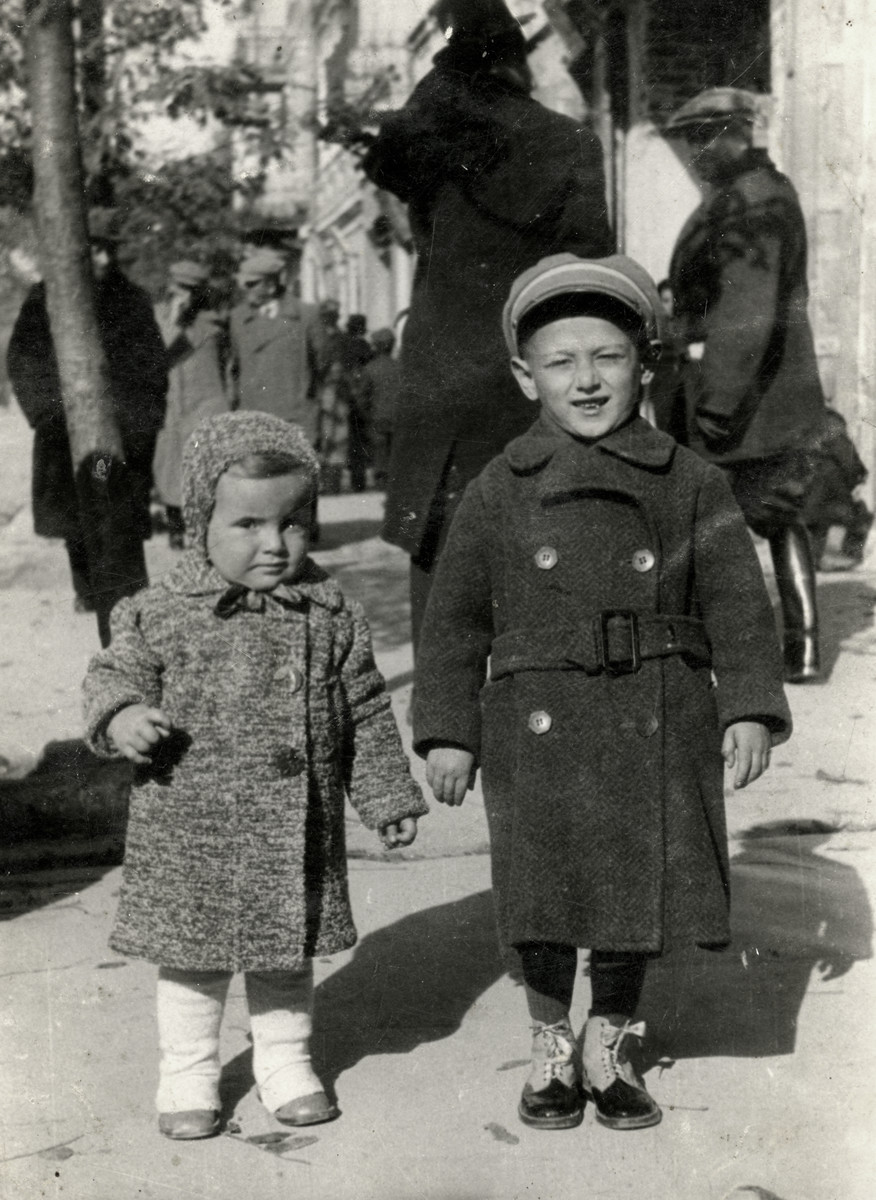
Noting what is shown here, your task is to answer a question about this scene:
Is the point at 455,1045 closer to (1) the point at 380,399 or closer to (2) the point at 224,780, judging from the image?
(2) the point at 224,780

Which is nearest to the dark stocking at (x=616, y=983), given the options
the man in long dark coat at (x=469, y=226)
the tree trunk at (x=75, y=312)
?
the man in long dark coat at (x=469, y=226)

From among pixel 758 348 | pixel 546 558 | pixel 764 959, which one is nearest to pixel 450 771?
pixel 546 558

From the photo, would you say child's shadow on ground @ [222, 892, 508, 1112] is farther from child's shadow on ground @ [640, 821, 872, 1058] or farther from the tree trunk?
the tree trunk

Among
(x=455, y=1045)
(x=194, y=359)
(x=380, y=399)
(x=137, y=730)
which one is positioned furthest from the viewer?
(x=380, y=399)

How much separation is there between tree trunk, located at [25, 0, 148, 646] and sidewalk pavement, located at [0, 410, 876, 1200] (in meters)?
0.65

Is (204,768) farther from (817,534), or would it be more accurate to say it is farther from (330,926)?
(817,534)

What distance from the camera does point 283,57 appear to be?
1133 centimetres

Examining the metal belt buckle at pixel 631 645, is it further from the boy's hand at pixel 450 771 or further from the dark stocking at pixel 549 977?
the dark stocking at pixel 549 977

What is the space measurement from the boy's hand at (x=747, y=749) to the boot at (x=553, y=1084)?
1.89 feet

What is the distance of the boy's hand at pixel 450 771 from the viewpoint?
2.95 m

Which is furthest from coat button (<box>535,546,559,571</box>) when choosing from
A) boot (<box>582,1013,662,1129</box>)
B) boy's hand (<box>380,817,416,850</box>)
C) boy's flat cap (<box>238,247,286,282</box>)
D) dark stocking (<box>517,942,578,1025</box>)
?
boy's flat cap (<box>238,247,286,282</box>)

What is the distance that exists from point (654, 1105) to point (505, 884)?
47 cm

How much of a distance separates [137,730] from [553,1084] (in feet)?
3.22

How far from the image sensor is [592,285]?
293cm
